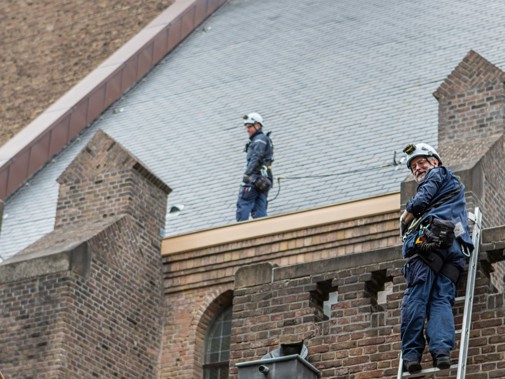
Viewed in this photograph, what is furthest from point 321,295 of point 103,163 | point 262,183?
point 103,163

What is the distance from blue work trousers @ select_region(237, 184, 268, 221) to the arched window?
125cm

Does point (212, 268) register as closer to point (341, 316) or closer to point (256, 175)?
point (256, 175)

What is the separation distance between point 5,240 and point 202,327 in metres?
3.89

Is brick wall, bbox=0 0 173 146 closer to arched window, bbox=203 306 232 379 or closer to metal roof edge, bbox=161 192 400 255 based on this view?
metal roof edge, bbox=161 192 400 255

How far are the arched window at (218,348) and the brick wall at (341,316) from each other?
7.08 meters

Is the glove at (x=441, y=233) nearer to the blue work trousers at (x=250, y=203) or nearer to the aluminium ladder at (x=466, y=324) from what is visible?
the aluminium ladder at (x=466, y=324)

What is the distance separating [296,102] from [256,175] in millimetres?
3914

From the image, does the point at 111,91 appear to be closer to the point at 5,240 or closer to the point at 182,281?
the point at 5,240

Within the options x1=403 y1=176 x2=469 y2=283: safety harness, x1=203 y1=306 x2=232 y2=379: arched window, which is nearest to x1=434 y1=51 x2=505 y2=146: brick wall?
x1=203 y1=306 x2=232 y2=379: arched window

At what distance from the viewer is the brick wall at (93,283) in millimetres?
19125

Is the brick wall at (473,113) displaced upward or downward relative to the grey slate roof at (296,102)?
downward

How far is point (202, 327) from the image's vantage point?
20828 millimetres

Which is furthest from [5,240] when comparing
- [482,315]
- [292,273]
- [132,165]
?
[482,315]

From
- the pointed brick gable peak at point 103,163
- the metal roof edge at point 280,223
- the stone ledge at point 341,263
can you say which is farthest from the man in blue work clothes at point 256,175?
the stone ledge at point 341,263
